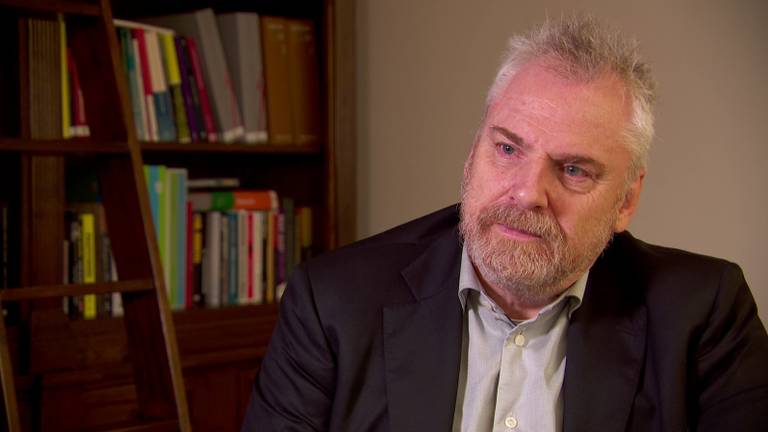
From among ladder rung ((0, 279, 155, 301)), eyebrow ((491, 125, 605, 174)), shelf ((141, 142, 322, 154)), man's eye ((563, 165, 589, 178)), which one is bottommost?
ladder rung ((0, 279, 155, 301))

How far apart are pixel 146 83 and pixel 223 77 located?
0.23 meters

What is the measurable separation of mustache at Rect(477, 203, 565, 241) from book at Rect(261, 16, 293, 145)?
146 cm

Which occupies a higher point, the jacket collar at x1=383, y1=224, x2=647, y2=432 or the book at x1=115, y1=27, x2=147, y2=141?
the book at x1=115, y1=27, x2=147, y2=141

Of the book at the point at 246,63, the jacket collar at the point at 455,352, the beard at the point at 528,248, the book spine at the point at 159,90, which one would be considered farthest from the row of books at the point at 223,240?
the beard at the point at 528,248

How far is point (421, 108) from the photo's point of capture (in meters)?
2.61

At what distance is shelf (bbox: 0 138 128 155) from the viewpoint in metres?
1.87

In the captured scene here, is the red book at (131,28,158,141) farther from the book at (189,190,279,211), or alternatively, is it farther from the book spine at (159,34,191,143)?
the book at (189,190,279,211)

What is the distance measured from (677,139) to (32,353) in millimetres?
1581

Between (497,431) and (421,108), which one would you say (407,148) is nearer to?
(421,108)

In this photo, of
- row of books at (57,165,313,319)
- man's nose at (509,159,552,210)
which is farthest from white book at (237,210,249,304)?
A: man's nose at (509,159,552,210)

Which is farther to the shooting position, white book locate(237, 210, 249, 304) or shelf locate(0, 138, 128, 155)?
white book locate(237, 210, 249, 304)

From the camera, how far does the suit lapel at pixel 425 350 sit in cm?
133

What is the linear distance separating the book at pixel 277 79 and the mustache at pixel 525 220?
4.78 feet

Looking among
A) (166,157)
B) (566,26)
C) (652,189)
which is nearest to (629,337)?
(566,26)
